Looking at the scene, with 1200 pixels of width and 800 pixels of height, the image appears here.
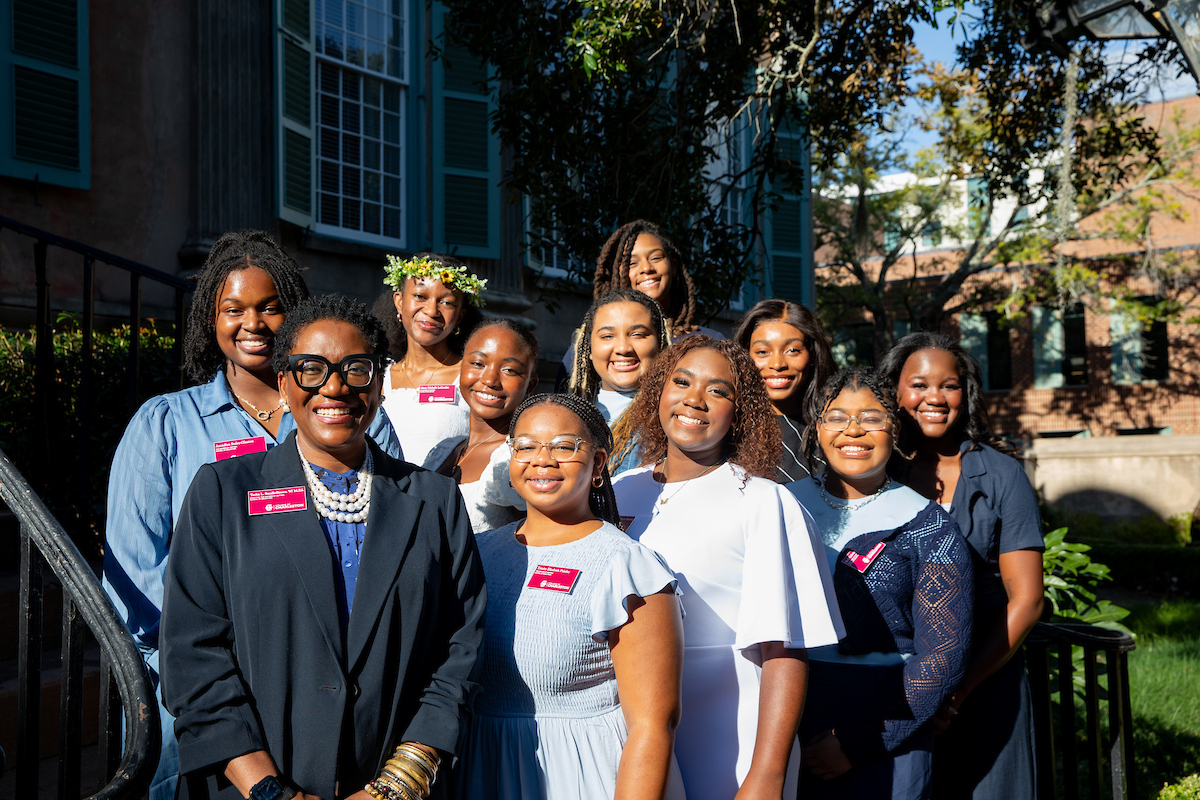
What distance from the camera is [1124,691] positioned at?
13.4 ft

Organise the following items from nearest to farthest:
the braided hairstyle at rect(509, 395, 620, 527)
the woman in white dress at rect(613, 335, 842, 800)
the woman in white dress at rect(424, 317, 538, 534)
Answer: the woman in white dress at rect(613, 335, 842, 800)
the braided hairstyle at rect(509, 395, 620, 527)
the woman in white dress at rect(424, 317, 538, 534)

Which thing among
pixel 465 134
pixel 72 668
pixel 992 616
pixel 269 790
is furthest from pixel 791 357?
pixel 465 134

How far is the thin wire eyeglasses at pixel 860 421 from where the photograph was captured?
10.2 feet

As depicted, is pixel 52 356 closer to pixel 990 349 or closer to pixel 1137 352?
pixel 1137 352

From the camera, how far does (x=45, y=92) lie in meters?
7.31

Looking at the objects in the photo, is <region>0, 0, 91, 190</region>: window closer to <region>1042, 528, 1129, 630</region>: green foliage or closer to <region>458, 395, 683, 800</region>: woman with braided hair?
<region>458, 395, 683, 800</region>: woman with braided hair

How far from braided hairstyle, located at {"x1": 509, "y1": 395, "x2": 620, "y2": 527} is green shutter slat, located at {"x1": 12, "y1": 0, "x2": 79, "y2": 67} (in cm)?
657

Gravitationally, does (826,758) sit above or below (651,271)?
below

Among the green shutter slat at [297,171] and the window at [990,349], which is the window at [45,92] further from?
the window at [990,349]

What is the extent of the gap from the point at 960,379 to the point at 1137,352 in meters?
24.6

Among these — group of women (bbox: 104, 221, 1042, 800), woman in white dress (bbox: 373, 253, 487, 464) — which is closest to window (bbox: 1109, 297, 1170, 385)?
woman in white dress (bbox: 373, 253, 487, 464)

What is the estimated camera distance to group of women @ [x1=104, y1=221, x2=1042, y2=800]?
2.09m

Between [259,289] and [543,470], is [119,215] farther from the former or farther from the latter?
[543,470]

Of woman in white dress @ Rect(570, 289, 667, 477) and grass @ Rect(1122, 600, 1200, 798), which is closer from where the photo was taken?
woman in white dress @ Rect(570, 289, 667, 477)
